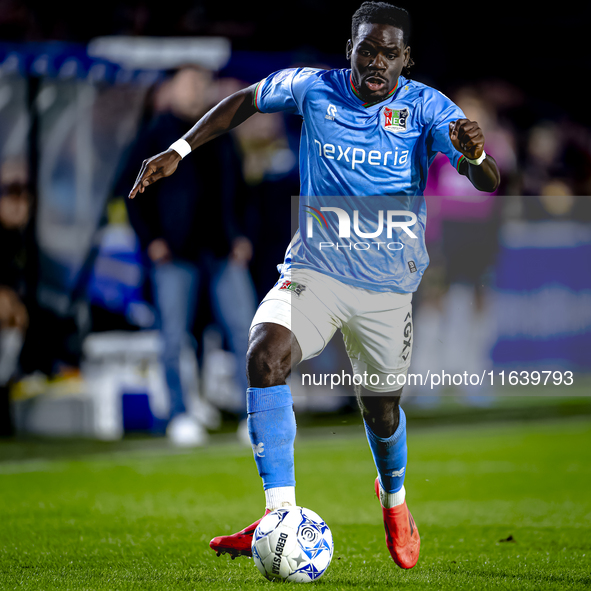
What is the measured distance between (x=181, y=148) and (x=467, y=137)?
115 centimetres

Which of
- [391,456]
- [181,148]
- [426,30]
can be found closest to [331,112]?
[181,148]

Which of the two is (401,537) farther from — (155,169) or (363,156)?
(155,169)

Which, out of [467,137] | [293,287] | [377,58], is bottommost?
[293,287]

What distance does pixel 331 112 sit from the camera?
12.5 ft

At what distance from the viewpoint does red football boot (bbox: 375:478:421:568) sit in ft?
12.3

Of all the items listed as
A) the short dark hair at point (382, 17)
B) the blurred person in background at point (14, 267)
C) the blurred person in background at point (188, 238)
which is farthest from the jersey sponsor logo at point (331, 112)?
the blurred person in background at point (14, 267)

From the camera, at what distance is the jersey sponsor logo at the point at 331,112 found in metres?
3.82

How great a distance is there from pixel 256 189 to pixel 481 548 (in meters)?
5.18

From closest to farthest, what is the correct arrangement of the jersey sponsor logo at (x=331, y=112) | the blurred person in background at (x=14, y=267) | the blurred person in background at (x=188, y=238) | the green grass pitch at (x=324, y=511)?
the green grass pitch at (x=324, y=511) < the jersey sponsor logo at (x=331, y=112) < the blurred person in background at (x=188, y=238) < the blurred person in background at (x=14, y=267)

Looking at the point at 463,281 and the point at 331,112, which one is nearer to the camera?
the point at 331,112

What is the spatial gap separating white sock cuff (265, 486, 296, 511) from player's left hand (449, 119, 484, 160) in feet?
4.45

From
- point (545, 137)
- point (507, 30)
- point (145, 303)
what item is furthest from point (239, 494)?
point (507, 30)

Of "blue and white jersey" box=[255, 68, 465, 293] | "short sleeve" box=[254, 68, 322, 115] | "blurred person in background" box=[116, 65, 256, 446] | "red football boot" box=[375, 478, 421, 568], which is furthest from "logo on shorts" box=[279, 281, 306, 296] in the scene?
"blurred person in background" box=[116, 65, 256, 446]

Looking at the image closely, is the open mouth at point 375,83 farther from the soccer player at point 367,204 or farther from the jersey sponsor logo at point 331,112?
the jersey sponsor logo at point 331,112
